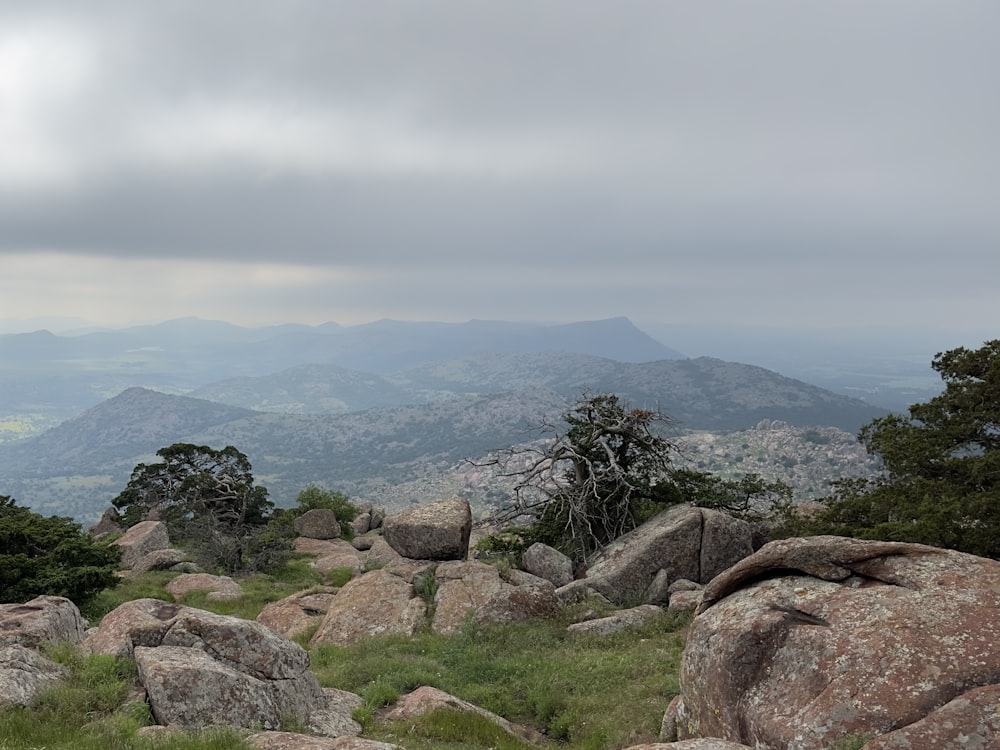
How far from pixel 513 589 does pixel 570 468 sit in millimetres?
10828

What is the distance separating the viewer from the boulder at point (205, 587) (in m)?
31.2

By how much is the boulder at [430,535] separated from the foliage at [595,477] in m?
2.56

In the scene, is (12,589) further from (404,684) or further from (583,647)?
(583,647)

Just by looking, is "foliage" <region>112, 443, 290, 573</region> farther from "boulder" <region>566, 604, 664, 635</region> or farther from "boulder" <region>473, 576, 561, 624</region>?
"boulder" <region>566, 604, 664, 635</region>

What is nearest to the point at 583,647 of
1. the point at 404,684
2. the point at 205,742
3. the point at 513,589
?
the point at 513,589

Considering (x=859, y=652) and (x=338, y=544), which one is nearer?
(x=859, y=652)

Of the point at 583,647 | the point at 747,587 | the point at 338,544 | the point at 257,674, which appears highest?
the point at 747,587

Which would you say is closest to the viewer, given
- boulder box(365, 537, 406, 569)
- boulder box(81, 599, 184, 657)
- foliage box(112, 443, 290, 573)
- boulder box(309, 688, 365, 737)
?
boulder box(309, 688, 365, 737)

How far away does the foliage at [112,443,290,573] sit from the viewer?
1751 inches

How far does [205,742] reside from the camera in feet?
31.6

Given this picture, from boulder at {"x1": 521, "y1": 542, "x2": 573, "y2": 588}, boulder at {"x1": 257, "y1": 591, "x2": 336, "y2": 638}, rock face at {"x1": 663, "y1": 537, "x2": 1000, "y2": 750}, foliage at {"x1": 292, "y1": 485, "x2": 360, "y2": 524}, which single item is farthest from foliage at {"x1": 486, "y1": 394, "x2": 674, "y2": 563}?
foliage at {"x1": 292, "y1": 485, "x2": 360, "y2": 524}

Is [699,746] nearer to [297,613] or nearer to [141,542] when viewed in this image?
[297,613]

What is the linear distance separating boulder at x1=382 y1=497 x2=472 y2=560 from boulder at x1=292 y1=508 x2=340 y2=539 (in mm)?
27143

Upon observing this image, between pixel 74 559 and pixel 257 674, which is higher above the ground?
pixel 257 674
